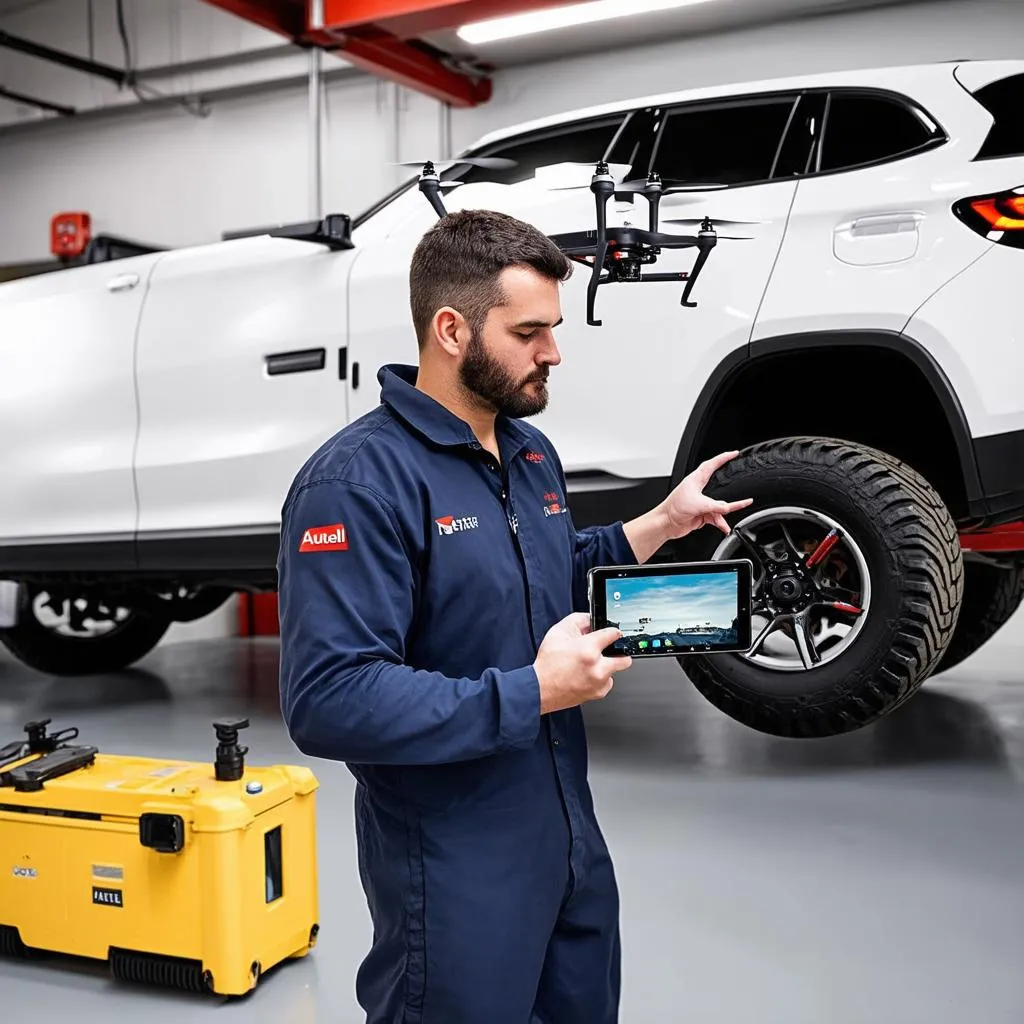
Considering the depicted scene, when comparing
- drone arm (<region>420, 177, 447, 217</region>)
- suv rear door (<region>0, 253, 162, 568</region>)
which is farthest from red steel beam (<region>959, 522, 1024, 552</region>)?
suv rear door (<region>0, 253, 162, 568</region>)

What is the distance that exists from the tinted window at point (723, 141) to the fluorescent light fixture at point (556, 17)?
392cm

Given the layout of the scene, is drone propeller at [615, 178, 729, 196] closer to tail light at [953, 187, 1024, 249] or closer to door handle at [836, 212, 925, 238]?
door handle at [836, 212, 925, 238]

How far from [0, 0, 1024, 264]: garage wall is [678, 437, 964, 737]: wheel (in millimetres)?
5235

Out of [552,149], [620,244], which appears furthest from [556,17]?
[620,244]

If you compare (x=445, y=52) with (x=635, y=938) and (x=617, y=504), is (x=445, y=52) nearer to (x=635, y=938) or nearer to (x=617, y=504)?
(x=617, y=504)

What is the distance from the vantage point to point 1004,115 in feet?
9.32

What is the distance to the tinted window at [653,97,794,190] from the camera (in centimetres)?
314

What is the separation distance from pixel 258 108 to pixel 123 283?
236 inches

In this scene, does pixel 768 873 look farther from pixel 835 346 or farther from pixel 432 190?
pixel 432 190

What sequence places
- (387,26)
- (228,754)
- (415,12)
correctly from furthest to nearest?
(387,26)
(415,12)
(228,754)

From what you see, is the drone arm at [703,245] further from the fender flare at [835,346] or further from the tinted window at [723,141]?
the tinted window at [723,141]

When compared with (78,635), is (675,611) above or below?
above

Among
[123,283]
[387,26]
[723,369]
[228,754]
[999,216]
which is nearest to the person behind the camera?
[228,754]

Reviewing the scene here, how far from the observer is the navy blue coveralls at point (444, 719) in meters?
1.23
